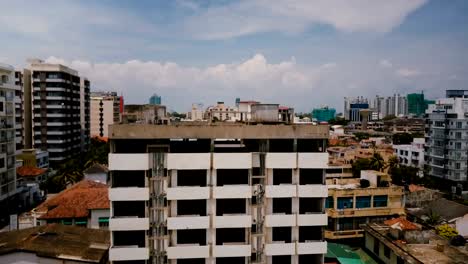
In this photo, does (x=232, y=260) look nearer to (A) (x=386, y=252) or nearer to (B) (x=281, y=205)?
(B) (x=281, y=205)

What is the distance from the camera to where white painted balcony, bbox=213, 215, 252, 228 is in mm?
21875

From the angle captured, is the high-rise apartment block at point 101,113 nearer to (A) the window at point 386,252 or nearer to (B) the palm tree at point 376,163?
(B) the palm tree at point 376,163

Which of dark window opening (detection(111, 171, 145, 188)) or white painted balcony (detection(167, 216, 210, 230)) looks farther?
dark window opening (detection(111, 171, 145, 188))

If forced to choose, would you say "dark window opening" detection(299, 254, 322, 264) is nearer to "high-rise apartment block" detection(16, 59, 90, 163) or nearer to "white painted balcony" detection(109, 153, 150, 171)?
"white painted balcony" detection(109, 153, 150, 171)

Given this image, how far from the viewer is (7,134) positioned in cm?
5134

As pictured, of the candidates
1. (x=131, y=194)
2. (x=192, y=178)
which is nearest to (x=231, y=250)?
(x=192, y=178)

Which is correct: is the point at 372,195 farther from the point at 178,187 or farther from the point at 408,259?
the point at 178,187

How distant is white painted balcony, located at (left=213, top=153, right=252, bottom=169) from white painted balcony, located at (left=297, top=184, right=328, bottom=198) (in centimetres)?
370

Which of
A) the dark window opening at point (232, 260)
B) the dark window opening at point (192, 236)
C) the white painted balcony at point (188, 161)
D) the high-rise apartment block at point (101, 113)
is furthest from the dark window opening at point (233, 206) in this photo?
the high-rise apartment block at point (101, 113)

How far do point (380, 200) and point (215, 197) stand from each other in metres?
29.3

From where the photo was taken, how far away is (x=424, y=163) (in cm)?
8206

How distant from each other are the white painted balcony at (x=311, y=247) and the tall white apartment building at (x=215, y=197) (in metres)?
0.06

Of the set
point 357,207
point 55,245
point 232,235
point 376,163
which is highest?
point 232,235

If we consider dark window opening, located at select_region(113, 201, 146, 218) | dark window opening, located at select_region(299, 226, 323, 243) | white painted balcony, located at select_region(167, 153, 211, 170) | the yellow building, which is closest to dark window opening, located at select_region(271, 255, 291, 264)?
dark window opening, located at select_region(299, 226, 323, 243)
